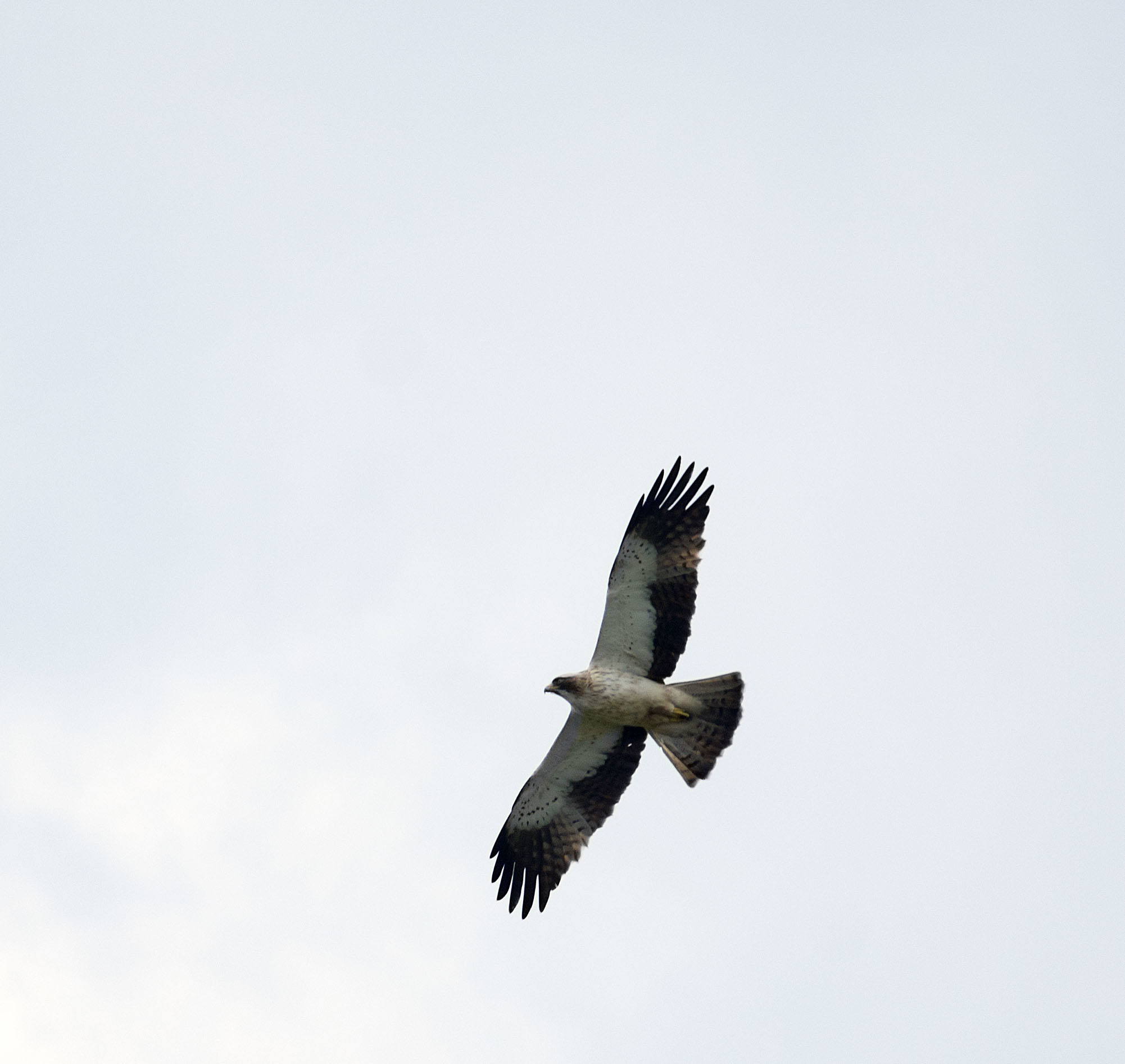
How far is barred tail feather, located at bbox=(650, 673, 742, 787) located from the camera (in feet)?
42.3

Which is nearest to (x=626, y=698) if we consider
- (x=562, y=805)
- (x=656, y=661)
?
(x=656, y=661)

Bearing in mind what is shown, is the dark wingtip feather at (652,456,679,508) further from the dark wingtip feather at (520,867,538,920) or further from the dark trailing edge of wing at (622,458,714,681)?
the dark wingtip feather at (520,867,538,920)

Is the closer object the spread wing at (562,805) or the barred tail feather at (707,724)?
the barred tail feather at (707,724)

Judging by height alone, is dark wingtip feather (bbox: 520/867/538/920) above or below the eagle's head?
below

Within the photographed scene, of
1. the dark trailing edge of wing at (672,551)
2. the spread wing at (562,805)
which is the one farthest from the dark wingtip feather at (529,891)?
the dark trailing edge of wing at (672,551)

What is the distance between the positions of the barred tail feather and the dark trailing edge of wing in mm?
386

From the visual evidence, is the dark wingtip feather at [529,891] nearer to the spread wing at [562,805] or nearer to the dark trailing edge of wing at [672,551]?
the spread wing at [562,805]

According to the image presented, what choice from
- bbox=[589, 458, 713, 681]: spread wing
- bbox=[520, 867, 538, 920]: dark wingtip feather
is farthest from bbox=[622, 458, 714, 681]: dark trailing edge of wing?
bbox=[520, 867, 538, 920]: dark wingtip feather

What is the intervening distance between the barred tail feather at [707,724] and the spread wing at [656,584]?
15.1 inches

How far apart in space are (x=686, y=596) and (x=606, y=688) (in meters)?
1.14

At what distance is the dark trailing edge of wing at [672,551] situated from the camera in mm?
12820

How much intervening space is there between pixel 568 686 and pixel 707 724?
1369 mm

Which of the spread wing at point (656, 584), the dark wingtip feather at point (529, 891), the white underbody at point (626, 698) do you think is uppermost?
the spread wing at point (656, 584)

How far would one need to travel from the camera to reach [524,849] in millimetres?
13781
